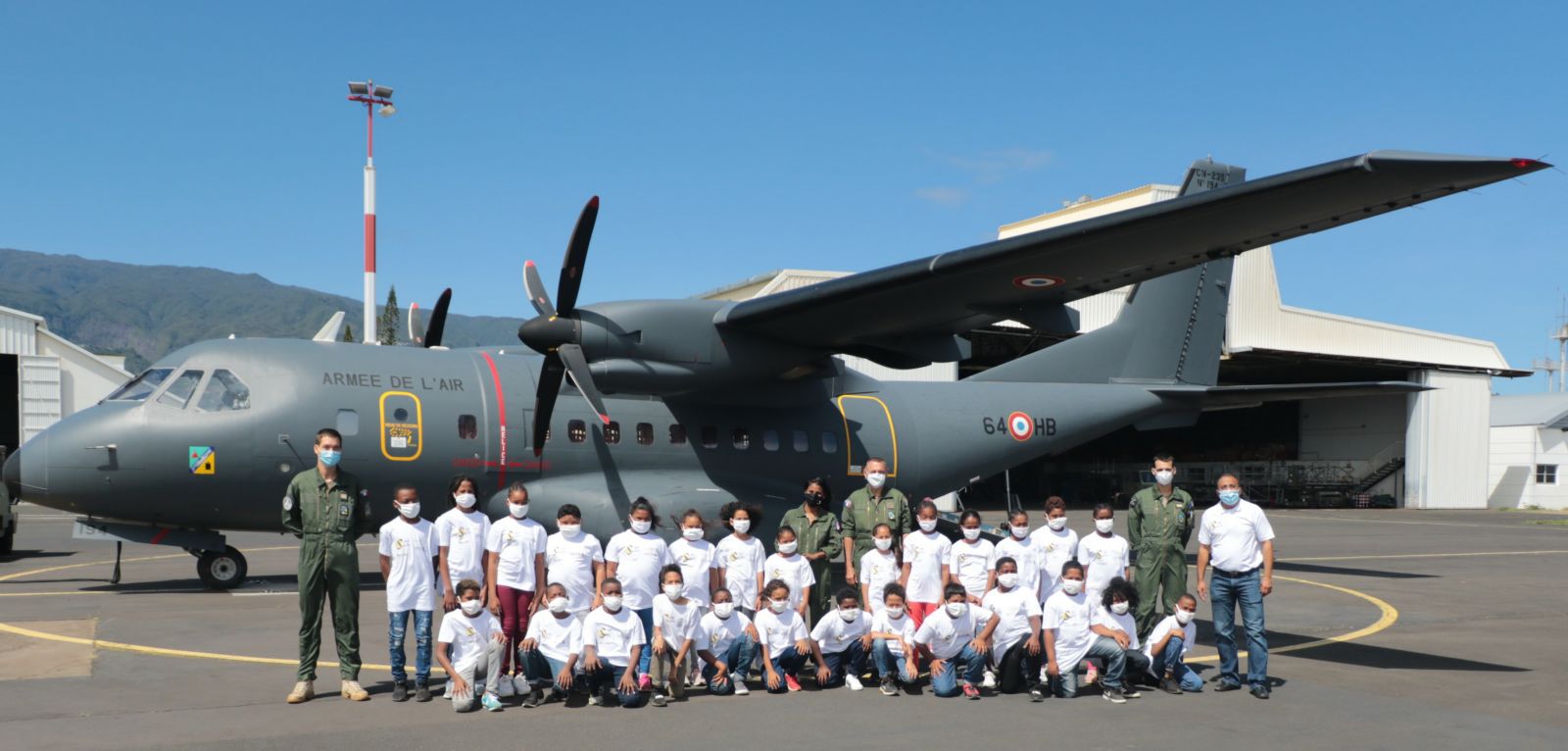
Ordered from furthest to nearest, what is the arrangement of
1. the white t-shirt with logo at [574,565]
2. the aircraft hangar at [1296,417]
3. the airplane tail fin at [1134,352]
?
the aircraft hangar at [1296,417], the airplane tail fin at [1134,352], the white t-shirt with logo at [574,565]

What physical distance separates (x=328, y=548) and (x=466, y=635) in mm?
1250

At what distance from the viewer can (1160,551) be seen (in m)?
10.4

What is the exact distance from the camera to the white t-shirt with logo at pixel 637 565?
929 centimetres

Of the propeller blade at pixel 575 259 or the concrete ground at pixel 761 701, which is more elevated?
the propeller blade at pixel 575 259

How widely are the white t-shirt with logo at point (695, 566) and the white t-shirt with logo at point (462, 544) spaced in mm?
1667

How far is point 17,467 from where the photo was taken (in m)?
13.6

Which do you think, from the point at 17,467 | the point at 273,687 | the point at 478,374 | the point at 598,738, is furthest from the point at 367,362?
the point at 598,738

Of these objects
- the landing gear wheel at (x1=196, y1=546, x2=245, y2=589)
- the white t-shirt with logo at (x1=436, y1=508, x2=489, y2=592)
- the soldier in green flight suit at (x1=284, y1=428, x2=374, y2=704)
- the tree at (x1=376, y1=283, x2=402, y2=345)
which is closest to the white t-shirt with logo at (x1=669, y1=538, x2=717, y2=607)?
the white t-shirt with logo at (x1=436, y1=508, x2=489, y2=592)

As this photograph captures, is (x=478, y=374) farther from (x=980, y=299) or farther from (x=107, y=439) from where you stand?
(x=980, y=299)

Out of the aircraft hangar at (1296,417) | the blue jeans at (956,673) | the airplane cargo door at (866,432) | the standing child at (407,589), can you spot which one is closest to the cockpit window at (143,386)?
the standing child at (407,589)

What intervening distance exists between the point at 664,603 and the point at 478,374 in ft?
23.8

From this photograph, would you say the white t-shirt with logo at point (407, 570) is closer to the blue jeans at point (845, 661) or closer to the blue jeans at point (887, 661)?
the blue jeans at point (845, 661)

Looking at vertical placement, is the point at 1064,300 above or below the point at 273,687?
above

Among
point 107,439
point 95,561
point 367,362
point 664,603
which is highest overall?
point 367,362
